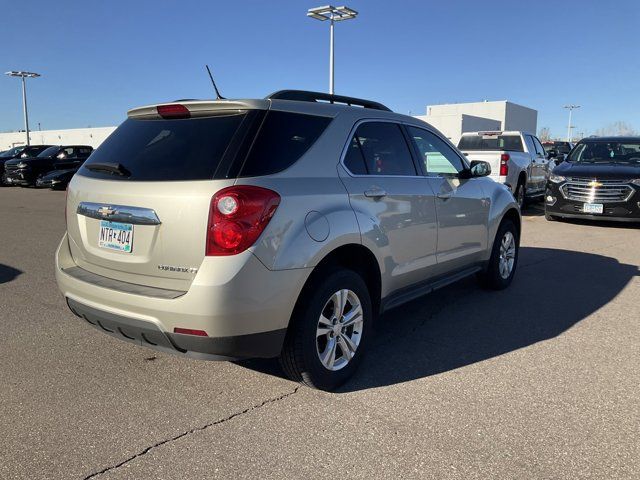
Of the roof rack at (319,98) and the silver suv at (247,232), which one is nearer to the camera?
the silver suv at (247,232)

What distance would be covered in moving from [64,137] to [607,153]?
69.9 meters

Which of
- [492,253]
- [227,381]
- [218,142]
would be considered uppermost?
[218,142]

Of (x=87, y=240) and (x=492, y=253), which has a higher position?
(x=87, y=240)

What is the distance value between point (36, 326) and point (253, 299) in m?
2.67

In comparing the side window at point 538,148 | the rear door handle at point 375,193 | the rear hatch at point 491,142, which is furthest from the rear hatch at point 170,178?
the side window at point 538,148

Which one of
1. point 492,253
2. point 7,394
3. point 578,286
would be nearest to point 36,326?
point 7,394

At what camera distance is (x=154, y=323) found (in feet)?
9.46

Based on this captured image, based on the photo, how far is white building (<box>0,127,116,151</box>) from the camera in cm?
6240

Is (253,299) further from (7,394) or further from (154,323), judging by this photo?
(7,394)

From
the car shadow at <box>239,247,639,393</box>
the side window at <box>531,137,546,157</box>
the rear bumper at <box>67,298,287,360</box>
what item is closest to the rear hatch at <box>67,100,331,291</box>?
the rear bumper at <box>67,298,287,360</box>

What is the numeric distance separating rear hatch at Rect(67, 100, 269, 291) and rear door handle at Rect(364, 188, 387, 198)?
90 centimetres

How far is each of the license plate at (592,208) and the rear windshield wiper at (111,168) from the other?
9653 millimetres

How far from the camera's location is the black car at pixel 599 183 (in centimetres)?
1015

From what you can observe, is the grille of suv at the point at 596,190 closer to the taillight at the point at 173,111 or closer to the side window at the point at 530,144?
the side window at the point at 530,144
